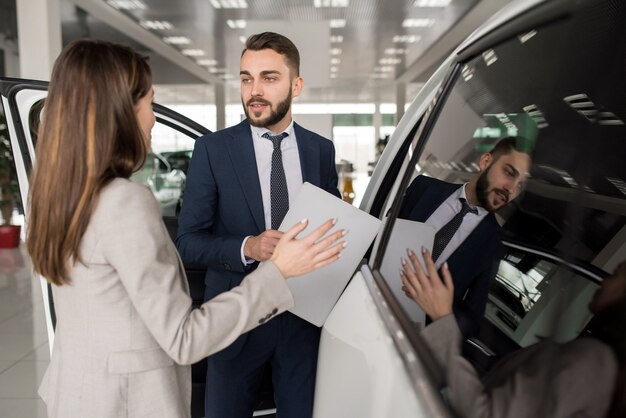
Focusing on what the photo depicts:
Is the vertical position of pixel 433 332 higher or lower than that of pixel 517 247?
lower

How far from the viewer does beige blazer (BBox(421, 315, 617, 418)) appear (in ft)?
1.54

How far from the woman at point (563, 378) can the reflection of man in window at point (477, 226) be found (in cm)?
13

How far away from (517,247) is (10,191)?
8.35 meters

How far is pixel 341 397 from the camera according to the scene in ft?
3.56

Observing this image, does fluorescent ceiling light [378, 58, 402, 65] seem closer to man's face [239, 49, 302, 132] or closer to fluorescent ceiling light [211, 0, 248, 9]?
fluorescent ceiling light [211, 0, 248, 9]

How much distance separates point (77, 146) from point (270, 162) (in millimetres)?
780

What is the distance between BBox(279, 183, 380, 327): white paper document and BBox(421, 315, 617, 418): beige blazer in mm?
724

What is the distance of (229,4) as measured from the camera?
10898 mm

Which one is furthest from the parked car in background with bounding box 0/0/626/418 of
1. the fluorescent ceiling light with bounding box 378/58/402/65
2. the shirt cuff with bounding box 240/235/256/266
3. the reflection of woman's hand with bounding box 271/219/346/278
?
the fluorescent ceiling light with bounding box 378/58/402/65

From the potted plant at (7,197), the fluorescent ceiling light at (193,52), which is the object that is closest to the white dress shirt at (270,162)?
the potted plant at (7,197)

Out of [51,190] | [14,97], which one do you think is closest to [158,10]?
[14,97]

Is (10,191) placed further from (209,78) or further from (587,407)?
(209,78)

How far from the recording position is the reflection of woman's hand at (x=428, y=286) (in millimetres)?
826

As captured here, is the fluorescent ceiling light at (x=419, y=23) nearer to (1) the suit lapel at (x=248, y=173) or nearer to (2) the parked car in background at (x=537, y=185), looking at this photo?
(1) the suit lapel at (x=248, y=173)
